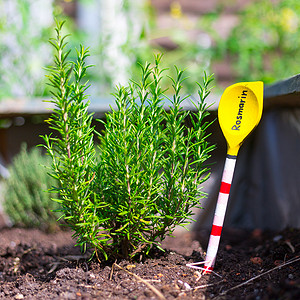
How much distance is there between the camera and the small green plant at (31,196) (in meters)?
1.79

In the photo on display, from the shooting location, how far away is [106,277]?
0.97m

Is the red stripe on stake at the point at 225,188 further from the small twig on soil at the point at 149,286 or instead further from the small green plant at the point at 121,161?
the small twig on soil at the point at 149,286

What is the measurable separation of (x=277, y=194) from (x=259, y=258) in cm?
75

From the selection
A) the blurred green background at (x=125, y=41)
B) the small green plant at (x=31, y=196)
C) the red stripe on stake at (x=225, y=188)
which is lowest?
the small green plant at (x=31, y=196)

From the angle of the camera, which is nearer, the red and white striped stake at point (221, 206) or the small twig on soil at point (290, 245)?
the red and white striped stake at point (221, 206)

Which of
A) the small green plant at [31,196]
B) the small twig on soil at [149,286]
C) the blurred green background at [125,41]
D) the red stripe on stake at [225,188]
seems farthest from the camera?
the blurred green background at [125,41]

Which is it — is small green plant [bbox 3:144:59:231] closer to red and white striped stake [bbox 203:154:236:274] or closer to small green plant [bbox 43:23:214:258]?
small green plant [bbox 43:23:214:258]

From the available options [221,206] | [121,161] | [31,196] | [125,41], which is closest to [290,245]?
[221,206]

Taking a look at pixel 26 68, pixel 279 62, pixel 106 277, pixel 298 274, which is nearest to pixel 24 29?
pixel 26 68

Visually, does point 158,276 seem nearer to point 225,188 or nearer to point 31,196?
point 225,188

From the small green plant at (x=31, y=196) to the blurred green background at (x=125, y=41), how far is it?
804 millimetres

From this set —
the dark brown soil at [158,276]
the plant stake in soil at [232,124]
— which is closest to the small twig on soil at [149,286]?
the dark brown soil at [158,276]

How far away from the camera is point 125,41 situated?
2908mm

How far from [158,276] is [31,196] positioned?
1.09 metres
